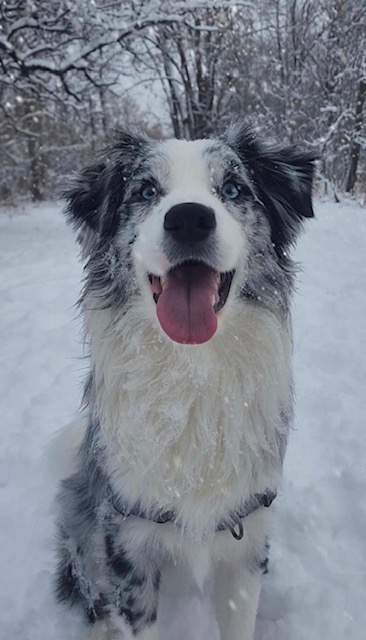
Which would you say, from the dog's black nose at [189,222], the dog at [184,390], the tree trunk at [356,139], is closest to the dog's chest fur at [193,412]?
the dog at [184,390]

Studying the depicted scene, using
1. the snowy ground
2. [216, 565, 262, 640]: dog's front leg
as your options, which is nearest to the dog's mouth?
the snowy ground

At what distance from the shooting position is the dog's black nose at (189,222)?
1.88 meters

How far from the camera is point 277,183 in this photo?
250 centimetres

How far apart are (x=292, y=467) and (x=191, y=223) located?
215 cm

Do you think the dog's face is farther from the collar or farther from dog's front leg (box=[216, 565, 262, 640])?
dog's front leg (box=[216, 565, 262, 640])

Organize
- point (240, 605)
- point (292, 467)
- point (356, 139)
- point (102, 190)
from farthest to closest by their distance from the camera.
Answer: point (356, 139), point (292, 467), point (102, 190), point (240, 605)

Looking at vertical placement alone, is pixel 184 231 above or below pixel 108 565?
above

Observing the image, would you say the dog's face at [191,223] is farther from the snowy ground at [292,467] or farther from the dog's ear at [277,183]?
the snowy ground at [292,467]

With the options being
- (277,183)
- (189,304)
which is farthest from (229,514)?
(277,183)

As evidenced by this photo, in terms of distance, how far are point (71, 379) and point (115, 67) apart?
1008cm

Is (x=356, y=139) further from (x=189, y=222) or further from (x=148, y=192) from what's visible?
(x=189, y=222)

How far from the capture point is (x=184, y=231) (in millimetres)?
1899

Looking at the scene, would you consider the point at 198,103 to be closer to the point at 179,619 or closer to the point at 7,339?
the point at 7,339

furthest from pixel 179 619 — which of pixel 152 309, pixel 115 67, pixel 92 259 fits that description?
pixel 115 67
